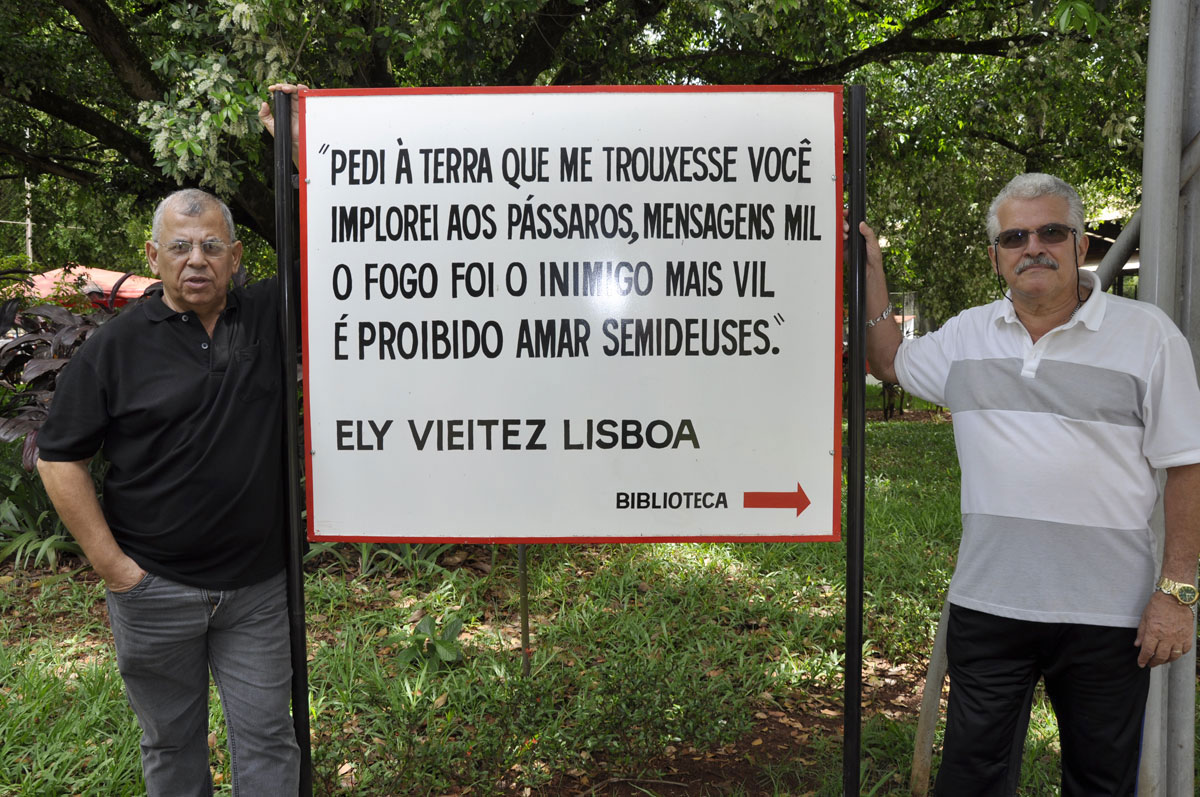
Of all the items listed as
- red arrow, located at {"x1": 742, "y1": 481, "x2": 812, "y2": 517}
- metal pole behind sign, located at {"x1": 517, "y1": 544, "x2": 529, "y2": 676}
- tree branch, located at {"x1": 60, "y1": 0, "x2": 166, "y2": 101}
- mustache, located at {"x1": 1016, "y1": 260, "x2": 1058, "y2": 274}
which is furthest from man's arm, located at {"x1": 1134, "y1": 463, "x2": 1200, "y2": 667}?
tree branch, located at {"x1": 60, "y1": 0, "x2": 166, "y2": 101}

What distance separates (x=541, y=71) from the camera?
7379 millimetres

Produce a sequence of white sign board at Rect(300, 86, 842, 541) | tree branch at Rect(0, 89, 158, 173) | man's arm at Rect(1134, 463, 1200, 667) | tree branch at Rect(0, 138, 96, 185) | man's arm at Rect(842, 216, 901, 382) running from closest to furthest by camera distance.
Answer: man's arm at Rect(1134, 463, 1200, 667) → white sign board at Rect(300, 86, 842, 541) → man's arm at Rect(842, 216, 901, 382) → tree branch at Rect(0, 89, 158, 173) → tree branch at Rect(0, 138, 96, 185)

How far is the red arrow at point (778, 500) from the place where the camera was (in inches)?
92.5

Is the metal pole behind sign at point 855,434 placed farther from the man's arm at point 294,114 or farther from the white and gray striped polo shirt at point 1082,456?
the man's arm at point 294,114

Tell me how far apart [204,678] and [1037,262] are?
2.34 meters

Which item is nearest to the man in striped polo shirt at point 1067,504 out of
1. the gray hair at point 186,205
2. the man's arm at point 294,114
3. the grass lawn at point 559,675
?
the grass lawn at point 559,675

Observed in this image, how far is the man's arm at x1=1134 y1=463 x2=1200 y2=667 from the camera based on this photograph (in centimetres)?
199

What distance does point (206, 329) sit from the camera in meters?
2.24

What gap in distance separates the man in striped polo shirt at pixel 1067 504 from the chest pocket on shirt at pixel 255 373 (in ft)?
5.75

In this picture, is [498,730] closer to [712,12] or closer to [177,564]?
[177,564]

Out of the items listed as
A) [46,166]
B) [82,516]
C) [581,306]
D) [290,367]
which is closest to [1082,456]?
[581,306]

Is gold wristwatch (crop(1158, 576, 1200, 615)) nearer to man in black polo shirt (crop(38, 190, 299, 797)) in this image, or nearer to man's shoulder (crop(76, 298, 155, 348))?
man in black polo shirt (crop(38, 190, 299, 797))

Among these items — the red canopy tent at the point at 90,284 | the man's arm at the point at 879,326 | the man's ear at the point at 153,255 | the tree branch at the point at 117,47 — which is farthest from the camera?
the tree branch at the point at 117,47

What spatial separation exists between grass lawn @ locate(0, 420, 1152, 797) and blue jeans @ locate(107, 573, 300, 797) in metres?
0.72
